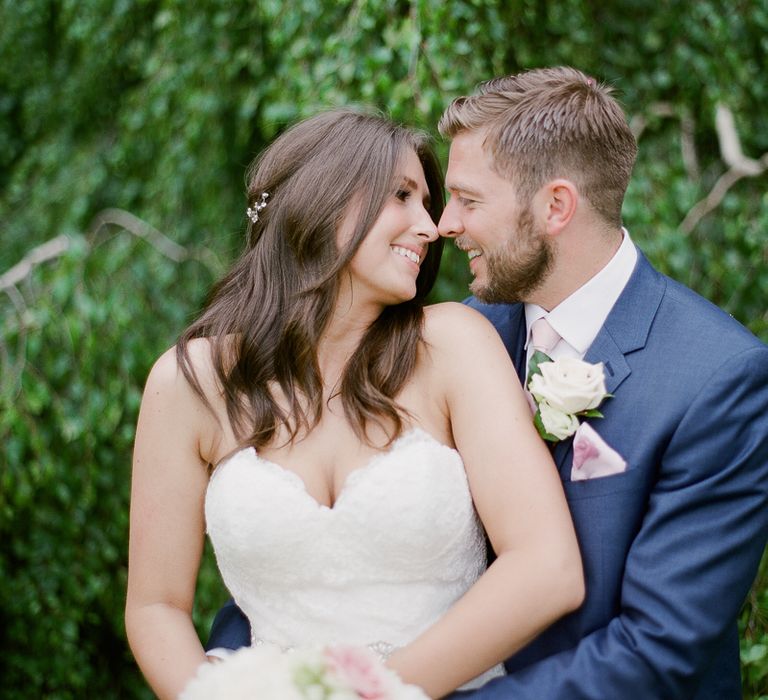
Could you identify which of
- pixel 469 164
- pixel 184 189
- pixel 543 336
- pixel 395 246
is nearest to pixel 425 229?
pixel 395 246

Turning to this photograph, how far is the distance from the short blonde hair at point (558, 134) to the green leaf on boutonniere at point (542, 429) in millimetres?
528

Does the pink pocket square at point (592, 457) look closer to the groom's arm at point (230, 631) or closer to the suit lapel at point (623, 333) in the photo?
the suit lapel at point (623, 333)

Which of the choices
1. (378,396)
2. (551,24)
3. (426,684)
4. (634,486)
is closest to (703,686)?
(634,486)

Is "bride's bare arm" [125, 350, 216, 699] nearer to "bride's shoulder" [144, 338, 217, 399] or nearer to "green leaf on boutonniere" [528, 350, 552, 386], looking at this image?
"bride's shoulder" [144, 338, 217, 399]

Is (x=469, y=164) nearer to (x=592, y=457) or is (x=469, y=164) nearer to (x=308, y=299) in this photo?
(x=308, y=299)

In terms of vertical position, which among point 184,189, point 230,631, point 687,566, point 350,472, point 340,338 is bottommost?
point 230,631

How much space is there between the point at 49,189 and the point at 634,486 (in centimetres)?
282

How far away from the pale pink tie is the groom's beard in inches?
2.9

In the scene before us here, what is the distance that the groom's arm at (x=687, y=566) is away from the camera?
75.8 inches

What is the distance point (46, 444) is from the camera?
3.30m

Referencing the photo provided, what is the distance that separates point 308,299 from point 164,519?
1.90ft

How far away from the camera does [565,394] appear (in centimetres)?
202

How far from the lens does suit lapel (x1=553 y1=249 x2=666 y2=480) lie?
210 centimetres

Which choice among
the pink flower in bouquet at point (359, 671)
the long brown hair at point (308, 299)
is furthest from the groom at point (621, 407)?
the pink flower in bouquet at point (359, 671)
